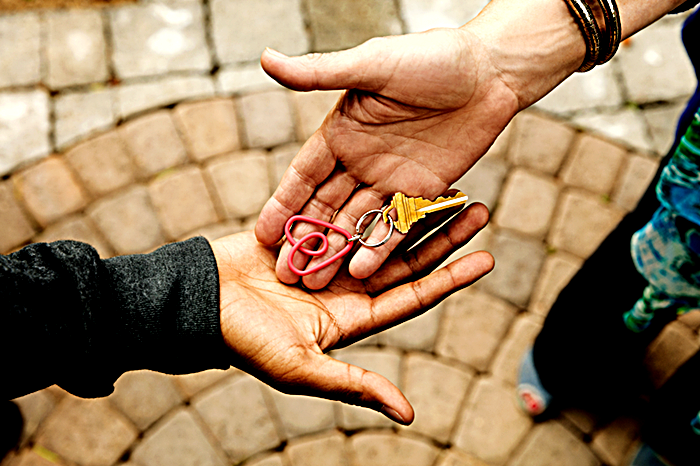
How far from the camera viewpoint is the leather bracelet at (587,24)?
212cm

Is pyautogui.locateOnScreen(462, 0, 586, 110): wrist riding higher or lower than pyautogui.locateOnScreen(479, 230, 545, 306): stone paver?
higher

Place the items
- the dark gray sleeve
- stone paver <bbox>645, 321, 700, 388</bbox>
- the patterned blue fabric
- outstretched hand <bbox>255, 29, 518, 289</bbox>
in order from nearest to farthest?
1. the dark gray sleeve
2. the patterned blue fabric
3. outstretched hand <bbox>255, 29, 518, 289</bbox>
4. stone paver <bbox>645, 321, 700, 388</bbox>

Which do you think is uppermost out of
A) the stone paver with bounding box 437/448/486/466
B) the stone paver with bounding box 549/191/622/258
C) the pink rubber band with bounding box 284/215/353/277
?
the pink rubber band with bounding box 284/215/353/277

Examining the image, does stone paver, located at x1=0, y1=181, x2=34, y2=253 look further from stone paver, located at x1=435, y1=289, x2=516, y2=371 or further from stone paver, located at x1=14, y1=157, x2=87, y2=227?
stone paver, located at x1=435, y1=289, x2=516, y2=371

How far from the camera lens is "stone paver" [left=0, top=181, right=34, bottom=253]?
3264 millimetres

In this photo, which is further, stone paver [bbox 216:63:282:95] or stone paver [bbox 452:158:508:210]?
stone paver [bbox 216:63:282:95]

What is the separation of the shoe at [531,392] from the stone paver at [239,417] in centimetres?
140

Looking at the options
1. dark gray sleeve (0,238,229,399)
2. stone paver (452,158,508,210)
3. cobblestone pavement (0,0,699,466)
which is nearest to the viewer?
dark gray sleeve (0,238,229,399)

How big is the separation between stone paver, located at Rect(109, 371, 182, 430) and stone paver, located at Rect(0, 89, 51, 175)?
1710 mm

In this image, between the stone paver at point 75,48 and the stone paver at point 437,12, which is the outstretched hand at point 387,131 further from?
the stone paver at point 75,48

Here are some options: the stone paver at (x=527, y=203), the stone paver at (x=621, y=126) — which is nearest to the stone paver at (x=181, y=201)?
the stone paver at (x=527, y=203)

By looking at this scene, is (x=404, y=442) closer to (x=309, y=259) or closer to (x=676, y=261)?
(x=309, y=259)

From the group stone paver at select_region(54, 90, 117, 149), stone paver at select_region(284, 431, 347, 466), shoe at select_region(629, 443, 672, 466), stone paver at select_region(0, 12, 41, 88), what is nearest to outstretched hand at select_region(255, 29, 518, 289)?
stone paver at select_region(284, 431, 347, 466)

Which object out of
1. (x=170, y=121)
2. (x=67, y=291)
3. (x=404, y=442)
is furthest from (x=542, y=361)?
(x=170, y=121)
